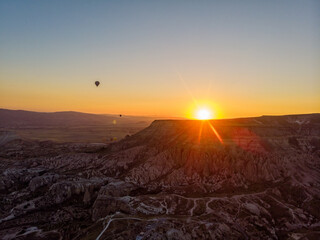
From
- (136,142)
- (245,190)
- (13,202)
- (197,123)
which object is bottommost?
(13,202)

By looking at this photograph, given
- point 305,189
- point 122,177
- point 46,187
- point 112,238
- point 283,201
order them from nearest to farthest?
point 112,238 → point 283,201 → point 305,189 → point 46,187 → point 122,177

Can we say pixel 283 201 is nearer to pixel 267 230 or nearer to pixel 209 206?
pixel 267 230

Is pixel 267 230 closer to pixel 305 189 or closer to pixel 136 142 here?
pixel 305 189

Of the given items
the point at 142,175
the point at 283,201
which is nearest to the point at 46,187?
the point at 142,175

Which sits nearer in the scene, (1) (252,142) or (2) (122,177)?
(2) (122,177)

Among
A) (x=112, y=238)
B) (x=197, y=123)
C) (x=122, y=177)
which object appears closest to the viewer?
(x=112, y=238)

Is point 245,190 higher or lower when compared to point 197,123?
lower
